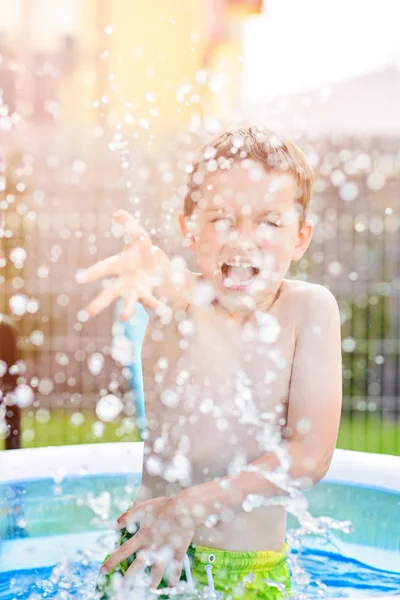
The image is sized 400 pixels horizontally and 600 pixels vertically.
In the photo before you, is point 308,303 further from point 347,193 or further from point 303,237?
point 347,193

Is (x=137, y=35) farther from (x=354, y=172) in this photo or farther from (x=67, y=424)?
(x=67, y=424)

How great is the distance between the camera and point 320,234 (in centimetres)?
593

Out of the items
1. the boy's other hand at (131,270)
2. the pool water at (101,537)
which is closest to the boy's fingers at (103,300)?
the boy's other hand at (131,270)

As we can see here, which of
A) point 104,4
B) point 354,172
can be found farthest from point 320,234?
point 104,4

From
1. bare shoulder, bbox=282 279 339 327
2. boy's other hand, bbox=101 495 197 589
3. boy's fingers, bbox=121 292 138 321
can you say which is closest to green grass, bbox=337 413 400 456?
bare shoulder, bbox=282 279 339 327

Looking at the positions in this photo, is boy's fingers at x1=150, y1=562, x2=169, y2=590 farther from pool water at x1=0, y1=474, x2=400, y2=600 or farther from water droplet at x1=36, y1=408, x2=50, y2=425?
water droplet at x1=36, y1=408, x2=50, y2=425

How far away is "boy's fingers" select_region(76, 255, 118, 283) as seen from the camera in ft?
4.98

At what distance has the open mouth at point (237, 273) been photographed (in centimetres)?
177

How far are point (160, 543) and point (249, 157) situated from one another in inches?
31.3

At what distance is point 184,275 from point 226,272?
11cm

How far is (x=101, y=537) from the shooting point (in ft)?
8.52

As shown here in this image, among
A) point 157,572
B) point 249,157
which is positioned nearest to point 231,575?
point 157,572

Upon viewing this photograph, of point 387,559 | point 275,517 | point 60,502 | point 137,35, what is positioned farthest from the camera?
point 137,35

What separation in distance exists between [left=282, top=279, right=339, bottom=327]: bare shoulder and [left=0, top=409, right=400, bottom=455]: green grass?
3.49m
